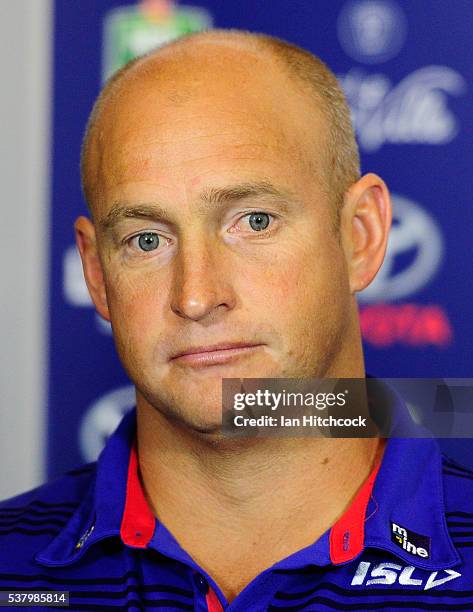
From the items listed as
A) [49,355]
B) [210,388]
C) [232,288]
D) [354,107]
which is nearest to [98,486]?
[210,388]

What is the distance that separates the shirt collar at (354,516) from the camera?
1.54 m

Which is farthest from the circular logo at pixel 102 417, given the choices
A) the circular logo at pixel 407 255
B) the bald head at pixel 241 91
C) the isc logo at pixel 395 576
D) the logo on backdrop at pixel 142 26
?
the isc logo at pixel 395 576

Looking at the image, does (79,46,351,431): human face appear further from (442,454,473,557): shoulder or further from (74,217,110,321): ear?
(442,454,473,557): shoulder

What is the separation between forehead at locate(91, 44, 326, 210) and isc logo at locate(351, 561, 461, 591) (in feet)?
1.85

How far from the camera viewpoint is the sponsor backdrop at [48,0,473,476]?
95.1 inches

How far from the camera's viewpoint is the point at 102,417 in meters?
2.60

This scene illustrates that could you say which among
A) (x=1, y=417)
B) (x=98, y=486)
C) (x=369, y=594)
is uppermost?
(x=1, y=417)

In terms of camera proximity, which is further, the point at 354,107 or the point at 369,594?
the point at 354,107

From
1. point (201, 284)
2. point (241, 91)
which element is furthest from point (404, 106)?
point (201, 284)

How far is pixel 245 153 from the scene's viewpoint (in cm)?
157

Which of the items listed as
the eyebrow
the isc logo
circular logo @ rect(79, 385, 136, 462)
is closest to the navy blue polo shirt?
the isc logo

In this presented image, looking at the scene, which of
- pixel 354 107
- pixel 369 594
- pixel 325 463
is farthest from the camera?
pixel 354 107

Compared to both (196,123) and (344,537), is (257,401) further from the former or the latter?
(196,123)

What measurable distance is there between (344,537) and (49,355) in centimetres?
121
